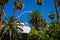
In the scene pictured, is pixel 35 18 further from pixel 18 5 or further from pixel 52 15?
pixel 18 5

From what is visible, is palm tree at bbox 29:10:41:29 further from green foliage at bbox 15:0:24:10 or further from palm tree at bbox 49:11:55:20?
green foliage at bbox 15:0:24:10

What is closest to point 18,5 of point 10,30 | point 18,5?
point 18,5

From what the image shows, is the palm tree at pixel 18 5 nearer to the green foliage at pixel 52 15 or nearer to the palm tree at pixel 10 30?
the palm tree at pixel 10 30

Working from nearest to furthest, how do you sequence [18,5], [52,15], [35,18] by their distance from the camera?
[18,5] < [52,15] < [35,18]

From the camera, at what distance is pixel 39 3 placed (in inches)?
2339

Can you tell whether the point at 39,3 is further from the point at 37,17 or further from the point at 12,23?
the point at 12,23

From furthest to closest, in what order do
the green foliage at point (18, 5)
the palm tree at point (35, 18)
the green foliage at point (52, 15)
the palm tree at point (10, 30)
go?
1. the palm tree at point (35, 18)
2. the green foliage at point (52, 15)
3. the green foliage at point (18, 5)
4. the palm tree at point (10, 30)

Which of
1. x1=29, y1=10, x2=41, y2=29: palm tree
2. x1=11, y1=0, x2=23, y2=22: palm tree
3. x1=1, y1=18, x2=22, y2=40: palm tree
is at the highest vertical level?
x1=11, y1=0, x2=23, y2=22: palm tree

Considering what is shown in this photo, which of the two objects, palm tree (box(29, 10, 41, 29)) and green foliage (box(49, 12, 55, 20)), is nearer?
green foliage (box(49, 12, 55, 20))

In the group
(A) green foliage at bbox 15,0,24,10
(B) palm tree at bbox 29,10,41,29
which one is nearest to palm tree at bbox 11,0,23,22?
(A) green foliage at bbox 15,0,24,10

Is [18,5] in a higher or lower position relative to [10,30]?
higher

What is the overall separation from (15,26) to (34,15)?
988 cm

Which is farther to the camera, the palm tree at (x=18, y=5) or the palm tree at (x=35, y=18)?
the palm tree at (x=35, y=18)

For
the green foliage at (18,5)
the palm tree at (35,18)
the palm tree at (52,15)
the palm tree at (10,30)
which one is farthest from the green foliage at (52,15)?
the palm tree at (10,30)
